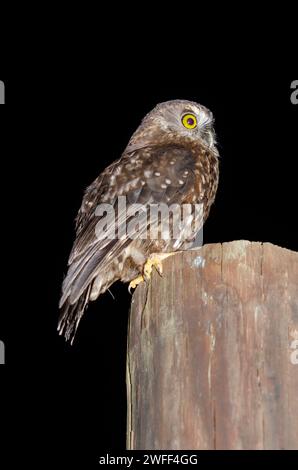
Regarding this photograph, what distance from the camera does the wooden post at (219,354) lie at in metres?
1.90

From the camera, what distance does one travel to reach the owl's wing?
303 centimetres

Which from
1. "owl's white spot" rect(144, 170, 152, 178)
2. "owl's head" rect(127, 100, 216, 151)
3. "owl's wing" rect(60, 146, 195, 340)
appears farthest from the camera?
"owl's head" rect(127, 100, 216, 151)

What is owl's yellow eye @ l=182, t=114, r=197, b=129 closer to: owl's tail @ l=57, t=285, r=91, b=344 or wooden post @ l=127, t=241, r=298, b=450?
owl's tail @ l=57, t=285, r=91, b=344

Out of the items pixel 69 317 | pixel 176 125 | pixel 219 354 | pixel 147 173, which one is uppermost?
pixel 176 125

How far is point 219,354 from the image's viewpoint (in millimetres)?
1976

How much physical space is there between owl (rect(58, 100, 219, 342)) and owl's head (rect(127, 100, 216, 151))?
0.35 metres

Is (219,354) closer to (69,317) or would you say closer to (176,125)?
(69,317)

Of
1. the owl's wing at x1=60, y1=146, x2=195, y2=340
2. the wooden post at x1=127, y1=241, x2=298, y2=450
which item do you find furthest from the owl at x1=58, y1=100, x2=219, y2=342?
the wooden post at x1=127, y1=241, x2=298, y2=450

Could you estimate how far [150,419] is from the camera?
2.05 meters

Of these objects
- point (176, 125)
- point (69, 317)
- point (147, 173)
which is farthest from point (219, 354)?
point (176, 125)

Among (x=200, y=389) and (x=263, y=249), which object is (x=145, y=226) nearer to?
(x=263, y=249)

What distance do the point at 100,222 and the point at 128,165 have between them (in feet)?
1.43

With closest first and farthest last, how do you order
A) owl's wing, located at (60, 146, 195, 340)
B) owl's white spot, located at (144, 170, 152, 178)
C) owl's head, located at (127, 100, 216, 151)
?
owl's wing, located at (60, 146, 195, 340) < owl's white spot, located at (144, 170, 152, 178) < owl's head, located at (127, 100, 216, 151)

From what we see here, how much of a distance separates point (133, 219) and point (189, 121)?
4.25 feet
